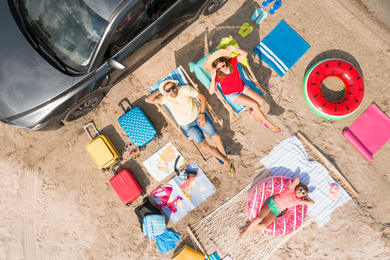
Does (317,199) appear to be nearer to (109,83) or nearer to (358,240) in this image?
(358,240)

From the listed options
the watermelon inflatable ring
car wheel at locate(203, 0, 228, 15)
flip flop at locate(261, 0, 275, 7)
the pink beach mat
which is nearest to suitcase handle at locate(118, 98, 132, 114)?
car wheel at locate(203, 0, 228, 15)

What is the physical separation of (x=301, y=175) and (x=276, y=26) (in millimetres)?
2854

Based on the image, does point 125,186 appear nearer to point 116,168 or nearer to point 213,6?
point 116,168

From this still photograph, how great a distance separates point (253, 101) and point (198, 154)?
4.64 feet

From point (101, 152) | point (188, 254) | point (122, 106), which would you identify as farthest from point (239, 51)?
point (188, 254)

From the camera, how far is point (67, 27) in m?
3.62

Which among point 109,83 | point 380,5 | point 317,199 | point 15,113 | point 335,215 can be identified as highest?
point 15,113

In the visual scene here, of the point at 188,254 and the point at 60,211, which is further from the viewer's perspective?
the point at 60,211

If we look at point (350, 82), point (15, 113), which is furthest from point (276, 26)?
point (15, 113)

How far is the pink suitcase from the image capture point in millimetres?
4465

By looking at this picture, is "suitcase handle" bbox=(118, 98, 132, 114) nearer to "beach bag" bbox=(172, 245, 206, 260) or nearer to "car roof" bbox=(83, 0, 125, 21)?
"car roof" bbox=(83, 0, 125, 21)

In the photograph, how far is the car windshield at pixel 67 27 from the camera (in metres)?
3.48

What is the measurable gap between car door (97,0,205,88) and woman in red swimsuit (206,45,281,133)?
882 mm

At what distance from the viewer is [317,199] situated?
451 centimetres
